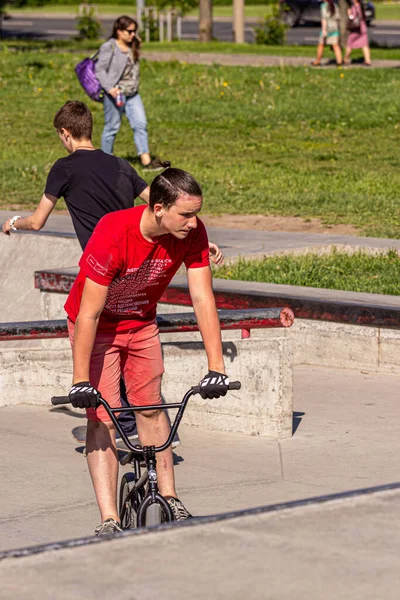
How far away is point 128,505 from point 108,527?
0.39ft

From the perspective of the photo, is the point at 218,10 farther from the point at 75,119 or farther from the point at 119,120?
the point at 75,119

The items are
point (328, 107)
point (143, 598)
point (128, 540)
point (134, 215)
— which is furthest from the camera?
point (328, 107)

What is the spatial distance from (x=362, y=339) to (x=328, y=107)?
13.8 meters

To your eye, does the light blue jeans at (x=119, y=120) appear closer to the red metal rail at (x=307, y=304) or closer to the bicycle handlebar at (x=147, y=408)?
the red metal rail at (x=307, y=304)

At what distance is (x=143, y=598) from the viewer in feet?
12.2

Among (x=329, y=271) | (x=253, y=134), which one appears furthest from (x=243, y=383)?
(x=253, y=134)

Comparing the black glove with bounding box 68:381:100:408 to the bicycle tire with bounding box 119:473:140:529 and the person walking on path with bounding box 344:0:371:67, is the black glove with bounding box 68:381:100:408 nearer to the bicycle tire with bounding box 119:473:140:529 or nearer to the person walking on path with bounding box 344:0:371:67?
the bicycle tire with bounding box 119:473:140:529

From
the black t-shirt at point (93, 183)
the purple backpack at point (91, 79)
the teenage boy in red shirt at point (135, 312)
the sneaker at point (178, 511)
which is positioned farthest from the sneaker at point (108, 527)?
the purple backpack at point (91, 79)

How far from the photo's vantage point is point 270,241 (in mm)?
11070

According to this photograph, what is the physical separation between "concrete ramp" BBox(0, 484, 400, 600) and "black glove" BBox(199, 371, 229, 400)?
479 millimetres

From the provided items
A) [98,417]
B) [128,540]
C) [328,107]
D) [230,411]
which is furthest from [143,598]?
[328,107]

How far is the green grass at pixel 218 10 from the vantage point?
54250 millimetres

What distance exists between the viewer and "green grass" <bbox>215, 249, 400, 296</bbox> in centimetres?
946

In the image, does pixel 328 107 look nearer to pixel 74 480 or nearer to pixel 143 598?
pixel 74 480
